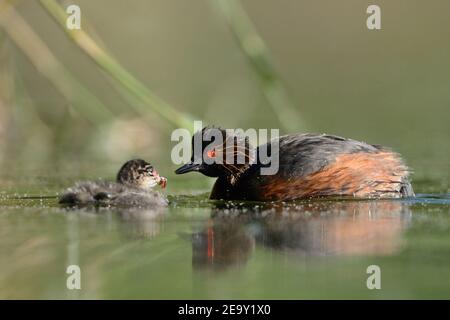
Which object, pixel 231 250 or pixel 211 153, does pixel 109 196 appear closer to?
pixel 211 153

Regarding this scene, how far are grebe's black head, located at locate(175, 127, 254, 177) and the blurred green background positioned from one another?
1.80 meters

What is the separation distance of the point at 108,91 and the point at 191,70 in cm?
149

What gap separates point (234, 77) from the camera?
14938mm

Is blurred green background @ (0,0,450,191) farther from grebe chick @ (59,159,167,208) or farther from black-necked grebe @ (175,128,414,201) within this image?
grebe chick @ (59,159,167,208)

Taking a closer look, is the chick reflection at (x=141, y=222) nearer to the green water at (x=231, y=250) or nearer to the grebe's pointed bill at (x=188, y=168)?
the green water at (x=231, y=250)

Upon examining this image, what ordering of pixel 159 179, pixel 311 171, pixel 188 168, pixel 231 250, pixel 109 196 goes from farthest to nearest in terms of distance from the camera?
pixel 159 179 < pixel 188 168 < pixel 311 171 < pixel 109 196 < pixel 231 250

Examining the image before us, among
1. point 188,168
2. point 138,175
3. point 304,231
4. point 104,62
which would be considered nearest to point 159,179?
point 138,175

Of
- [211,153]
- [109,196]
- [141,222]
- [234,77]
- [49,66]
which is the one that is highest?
[234,77]

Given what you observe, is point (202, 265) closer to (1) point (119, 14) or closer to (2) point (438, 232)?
(2) point (438, 232)

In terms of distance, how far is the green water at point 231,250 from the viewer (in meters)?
5.12

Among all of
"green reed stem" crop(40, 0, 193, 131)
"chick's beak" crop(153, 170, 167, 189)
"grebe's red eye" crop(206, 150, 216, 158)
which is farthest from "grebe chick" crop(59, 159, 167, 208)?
"green reed stem" crop(40, 0, 193, 131)

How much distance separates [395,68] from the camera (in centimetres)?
1575

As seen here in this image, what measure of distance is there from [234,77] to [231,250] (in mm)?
9073

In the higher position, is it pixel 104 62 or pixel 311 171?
pixel 104 62
